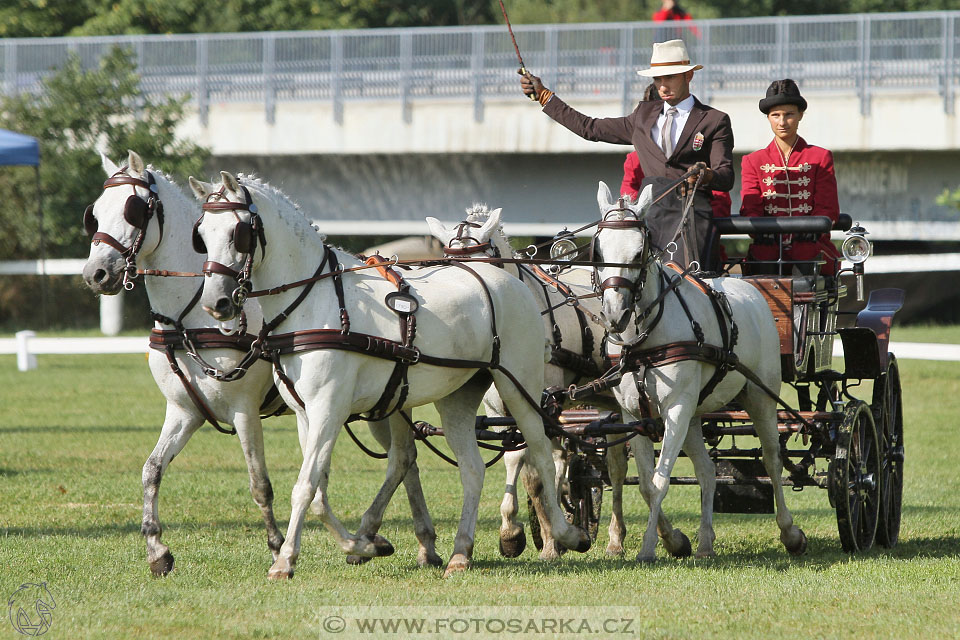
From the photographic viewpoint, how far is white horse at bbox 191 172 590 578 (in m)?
6.47

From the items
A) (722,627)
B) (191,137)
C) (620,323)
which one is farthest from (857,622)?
(191,137)

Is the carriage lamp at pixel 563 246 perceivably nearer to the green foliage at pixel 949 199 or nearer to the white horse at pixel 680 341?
the white horse at pixel 680 341

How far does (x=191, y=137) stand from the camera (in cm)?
2595

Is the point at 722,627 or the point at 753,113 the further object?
the point at 753,113

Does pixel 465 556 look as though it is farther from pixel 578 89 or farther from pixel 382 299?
pixel 578 89

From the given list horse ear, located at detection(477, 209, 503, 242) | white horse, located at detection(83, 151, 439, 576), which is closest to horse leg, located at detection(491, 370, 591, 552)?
horse ear, located at detection(477, 209, 503, 242)

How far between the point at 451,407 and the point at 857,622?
260cm

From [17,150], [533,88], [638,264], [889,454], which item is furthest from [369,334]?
[17,150]

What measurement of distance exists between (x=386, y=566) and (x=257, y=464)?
0.96 metres

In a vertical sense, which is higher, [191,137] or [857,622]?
[191,137]

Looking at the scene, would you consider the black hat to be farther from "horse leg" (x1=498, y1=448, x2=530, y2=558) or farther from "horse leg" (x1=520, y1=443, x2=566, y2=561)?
"horse leg" (x1=498, y1=448, x2=530, y2=558)

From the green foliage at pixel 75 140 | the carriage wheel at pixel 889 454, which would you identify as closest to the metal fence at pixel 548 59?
the green foliage at pixel 75 140

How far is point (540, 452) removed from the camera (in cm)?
747

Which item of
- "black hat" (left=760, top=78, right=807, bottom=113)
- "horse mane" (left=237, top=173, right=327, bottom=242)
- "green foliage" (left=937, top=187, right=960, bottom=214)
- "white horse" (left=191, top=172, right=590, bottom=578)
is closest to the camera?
"white horse" (left=191, top=172, right=590, bottom=578)
